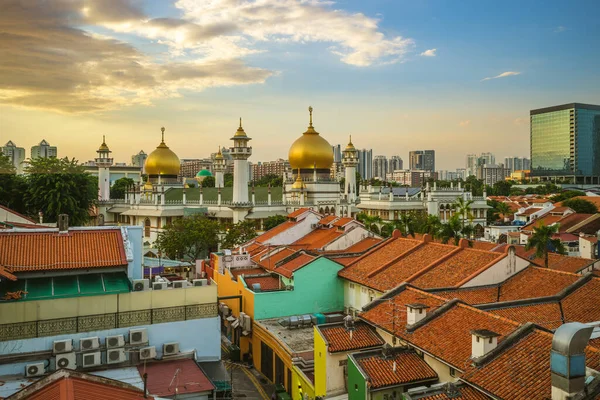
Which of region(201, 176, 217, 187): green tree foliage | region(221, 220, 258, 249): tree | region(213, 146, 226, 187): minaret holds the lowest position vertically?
region(221, 220, 258, 249): tree

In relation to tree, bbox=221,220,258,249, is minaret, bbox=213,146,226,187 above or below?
above

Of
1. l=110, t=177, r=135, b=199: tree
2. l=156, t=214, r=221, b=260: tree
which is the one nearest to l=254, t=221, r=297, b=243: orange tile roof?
l=156, t=214, r=221, b=260: tree

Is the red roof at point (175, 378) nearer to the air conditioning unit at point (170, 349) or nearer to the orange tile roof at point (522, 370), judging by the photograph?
the air conditioning unit at point (170, 349)

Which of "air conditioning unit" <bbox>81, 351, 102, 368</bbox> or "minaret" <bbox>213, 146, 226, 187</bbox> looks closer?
"air conditioning unit" <bbox>81, 351, 102, 368</bbox>

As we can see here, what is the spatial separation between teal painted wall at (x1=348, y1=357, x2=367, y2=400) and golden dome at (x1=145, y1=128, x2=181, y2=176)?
191ft

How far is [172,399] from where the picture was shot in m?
14.5

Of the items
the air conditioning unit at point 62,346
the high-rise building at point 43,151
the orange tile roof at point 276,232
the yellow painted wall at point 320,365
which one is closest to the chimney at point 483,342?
the yellow painted wall at point 320,365

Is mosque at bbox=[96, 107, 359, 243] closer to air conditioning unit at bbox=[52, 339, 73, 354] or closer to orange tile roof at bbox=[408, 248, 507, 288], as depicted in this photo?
orange tile roof at bbox=[408, 248, 507, 288]

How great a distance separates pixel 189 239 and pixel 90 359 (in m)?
26.1

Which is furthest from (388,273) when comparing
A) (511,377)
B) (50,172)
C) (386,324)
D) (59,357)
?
(50,172)

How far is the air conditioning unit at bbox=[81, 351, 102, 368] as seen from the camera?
51.3 ft

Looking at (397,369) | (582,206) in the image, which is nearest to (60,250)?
(397,369)

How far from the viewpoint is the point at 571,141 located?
147625 mm

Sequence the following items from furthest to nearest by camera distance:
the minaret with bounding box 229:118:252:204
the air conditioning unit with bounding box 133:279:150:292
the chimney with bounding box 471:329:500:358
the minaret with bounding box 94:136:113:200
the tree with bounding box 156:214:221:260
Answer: the minaret with bounding box 94:136:113:200 < the minaret with bounding box 229:118:252:204 < the tree with bounding box 156:214:221:260 < the air conditioning unit with bounding box 133:279:150:292 < the chimney with bounding box 471:329:500:358
